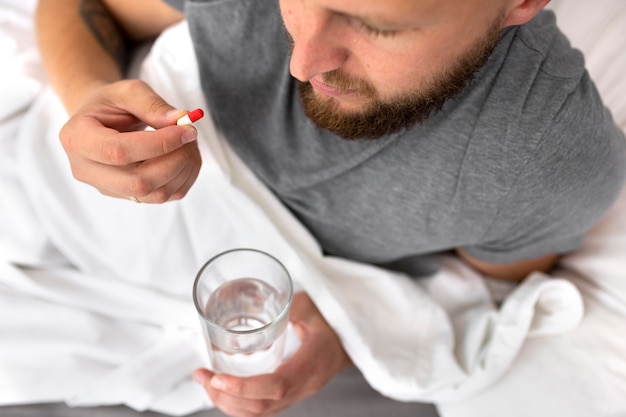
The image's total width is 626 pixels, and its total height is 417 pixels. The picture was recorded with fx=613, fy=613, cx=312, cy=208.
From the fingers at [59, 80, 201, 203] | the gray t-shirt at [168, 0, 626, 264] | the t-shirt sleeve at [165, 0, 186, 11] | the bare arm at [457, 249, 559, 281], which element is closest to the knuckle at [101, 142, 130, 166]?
the fingers at [59, 80, 201, 203]

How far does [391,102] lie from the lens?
2.40 feet

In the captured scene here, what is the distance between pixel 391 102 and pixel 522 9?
0.17 meters

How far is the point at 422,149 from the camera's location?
849mm

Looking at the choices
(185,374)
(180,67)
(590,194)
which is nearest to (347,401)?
(185,374)

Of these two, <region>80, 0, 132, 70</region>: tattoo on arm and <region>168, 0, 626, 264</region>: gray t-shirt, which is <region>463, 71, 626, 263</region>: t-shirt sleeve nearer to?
<region>168, 0, 626, 264</region>: gray t-shirt

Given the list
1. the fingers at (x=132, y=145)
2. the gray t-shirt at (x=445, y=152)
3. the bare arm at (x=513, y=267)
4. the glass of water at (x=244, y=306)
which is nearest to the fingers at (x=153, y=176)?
the fingers at (x=132, y=145)

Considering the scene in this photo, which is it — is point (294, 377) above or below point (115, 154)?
below

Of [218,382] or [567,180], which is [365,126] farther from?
[218,382]

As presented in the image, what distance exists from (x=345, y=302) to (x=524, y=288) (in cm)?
32

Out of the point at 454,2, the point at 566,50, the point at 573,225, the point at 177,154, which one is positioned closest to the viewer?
the point at 454,2

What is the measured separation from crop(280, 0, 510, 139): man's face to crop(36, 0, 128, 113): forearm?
376 mm

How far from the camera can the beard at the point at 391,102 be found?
71 cm

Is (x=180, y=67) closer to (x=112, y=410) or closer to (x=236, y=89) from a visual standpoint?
Answer: (x=236, y=89)

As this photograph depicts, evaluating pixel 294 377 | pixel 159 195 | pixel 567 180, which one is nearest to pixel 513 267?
pixel 567 180
